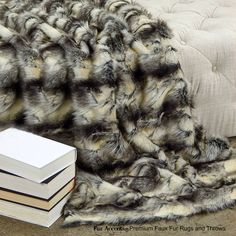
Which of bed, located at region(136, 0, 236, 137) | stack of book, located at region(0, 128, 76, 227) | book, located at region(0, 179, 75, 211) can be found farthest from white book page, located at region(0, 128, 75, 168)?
bed, located at region(136, 0, 236, 137)

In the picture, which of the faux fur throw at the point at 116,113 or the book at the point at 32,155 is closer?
the book at the point at 32,155

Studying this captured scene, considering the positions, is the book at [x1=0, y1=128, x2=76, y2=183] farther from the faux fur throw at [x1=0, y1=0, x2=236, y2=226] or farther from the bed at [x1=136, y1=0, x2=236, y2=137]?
the bed at [x1=136, y1=0, x2=236, y2=137]

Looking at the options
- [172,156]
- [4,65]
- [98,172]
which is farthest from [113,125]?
[4,65]

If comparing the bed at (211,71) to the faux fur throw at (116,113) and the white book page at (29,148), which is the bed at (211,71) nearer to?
the faux fur throw at (116,113)

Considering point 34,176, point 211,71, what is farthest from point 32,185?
point 211,71

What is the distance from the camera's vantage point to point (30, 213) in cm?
118

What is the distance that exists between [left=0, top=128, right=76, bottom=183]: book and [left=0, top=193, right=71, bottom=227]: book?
0.34 ft

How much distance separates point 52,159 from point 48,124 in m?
0.21

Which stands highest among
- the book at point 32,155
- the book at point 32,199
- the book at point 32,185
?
the book at point 32,155

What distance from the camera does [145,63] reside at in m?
1.43

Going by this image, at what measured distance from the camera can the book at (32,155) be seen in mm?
1119

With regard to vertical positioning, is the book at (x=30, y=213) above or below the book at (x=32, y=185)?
below

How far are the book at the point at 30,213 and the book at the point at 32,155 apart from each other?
10 cm

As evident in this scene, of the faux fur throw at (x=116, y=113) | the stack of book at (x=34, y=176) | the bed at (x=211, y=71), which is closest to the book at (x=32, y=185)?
the stack of book at (x=34, y=176)
